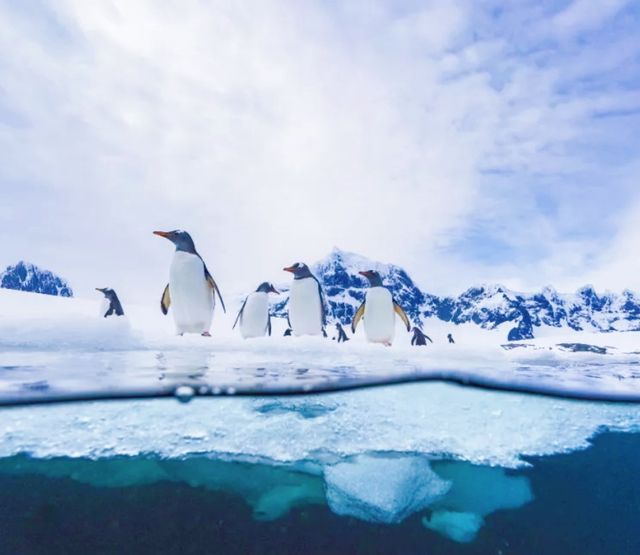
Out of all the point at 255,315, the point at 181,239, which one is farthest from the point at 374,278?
the point at 181,239

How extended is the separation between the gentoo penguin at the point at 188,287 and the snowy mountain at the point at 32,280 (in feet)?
304

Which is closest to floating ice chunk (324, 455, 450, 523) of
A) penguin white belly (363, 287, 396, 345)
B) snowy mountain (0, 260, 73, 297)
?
penguin white belly (363, 287, 396, 345)

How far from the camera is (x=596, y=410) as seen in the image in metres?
10.7

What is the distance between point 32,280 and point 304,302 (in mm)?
99921

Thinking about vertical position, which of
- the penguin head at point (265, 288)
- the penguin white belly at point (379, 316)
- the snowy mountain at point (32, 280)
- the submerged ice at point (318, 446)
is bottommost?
the submerged ice at point (318, 446)

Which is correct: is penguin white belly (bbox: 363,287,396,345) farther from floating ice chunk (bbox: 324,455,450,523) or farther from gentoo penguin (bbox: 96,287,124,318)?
gentoo penguin (bbox: 96,287,124,318)

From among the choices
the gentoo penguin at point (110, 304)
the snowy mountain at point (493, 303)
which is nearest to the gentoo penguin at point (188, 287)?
the gentoo penguin at point (110, 304)

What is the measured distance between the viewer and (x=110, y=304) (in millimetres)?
17453

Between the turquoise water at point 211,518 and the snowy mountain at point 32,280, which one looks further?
the snowy mountain at point 32,280

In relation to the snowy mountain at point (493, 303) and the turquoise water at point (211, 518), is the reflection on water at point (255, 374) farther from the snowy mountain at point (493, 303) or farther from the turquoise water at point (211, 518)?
the snowy mountain at point (493, 303)

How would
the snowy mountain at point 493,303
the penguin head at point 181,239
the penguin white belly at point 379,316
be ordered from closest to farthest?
the penguin head at point 181,239
the penguin white belly at point 379,316
the snowy mountain at point 493,303

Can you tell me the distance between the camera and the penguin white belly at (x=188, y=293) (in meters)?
11.7

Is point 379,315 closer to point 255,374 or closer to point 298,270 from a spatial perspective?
point 298,270

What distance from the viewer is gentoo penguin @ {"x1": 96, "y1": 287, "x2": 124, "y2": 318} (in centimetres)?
1716
